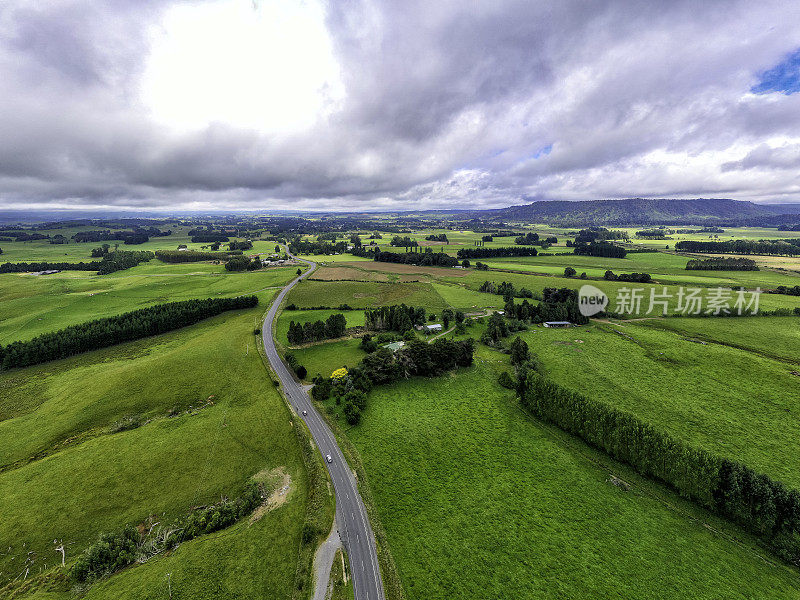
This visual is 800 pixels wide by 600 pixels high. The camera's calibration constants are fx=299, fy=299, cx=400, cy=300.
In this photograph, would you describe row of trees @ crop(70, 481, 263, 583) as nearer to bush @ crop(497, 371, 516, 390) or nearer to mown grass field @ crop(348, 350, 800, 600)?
mown grass field @ crop(348, 350, 800, 600)

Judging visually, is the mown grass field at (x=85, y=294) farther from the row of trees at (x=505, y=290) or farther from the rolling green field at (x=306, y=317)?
the row of trees at (x=505, y=290)

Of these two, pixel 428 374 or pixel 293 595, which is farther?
pixel 428 374

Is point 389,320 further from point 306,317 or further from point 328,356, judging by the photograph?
point 306,317

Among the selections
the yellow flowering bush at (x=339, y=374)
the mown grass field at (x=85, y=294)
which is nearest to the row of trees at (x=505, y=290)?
the yellow flowering bush at (x=339, y=374)

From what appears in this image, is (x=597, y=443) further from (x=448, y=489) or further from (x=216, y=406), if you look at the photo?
(x=216, y=406)

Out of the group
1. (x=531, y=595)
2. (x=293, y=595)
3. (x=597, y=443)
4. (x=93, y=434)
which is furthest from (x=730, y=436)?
(x=93, y=434)

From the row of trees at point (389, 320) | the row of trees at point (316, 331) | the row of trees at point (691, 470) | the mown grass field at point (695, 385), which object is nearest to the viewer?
the row of trees at point (691, 470)

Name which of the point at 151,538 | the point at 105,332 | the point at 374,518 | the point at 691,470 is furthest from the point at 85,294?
the point at 691,470
